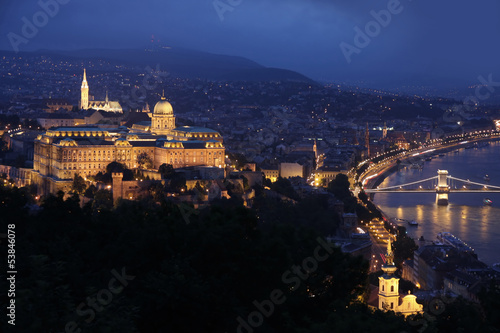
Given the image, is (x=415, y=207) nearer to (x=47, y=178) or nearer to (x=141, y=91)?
(x=47, y=178)

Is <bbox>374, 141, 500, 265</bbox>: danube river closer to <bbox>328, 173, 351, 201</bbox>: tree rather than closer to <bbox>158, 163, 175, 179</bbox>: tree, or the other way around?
<bbox>328, 173, 351, 201</bbox>: tree

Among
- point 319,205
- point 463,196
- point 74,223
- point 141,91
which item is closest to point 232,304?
point 74,223

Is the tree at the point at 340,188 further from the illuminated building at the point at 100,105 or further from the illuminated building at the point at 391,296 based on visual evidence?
the illuminated building at the point at 391,296

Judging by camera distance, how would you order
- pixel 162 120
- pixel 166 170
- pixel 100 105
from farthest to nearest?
pixel 100 105
pixel 162 120
pixel 166 170

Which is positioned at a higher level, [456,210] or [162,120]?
[162,120]

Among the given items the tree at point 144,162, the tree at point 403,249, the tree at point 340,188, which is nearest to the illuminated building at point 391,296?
the tree at point 403,249

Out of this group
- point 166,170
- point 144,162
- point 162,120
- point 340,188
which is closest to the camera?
point 166,170

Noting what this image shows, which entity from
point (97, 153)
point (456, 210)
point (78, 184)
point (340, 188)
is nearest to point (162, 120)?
point (97, 153)

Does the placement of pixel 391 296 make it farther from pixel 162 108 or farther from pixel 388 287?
pixel 162 108
